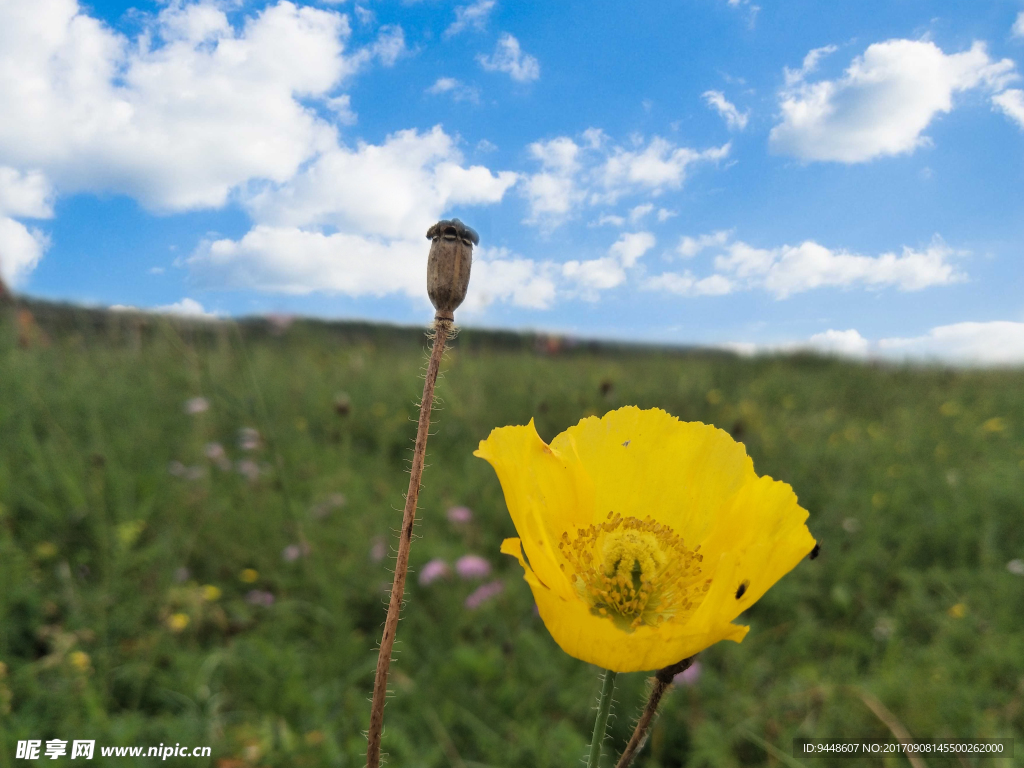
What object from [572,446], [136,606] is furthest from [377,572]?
[572,446]

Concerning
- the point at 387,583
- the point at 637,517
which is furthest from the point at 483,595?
the point at 637,517

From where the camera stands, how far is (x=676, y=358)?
588 cm

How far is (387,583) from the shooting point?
8.01 feet

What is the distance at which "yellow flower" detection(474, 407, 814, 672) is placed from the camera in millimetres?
452

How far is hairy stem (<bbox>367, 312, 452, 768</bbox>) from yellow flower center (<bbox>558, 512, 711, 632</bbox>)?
0.83 ft

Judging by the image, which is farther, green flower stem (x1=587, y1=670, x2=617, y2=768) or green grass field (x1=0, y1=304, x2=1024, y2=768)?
green grass field (x1=0, y1=304, x2=1024, y2=768)

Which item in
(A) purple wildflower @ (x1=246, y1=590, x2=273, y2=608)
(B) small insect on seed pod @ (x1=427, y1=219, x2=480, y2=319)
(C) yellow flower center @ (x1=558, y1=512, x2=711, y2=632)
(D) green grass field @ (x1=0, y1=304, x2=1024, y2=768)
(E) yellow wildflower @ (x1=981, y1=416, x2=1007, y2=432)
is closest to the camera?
(B) small insect on seed pod @ (x1=427, y1=219, x2=480, y2=319)

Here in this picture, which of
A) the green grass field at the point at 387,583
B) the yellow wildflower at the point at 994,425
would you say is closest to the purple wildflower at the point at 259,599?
the green grass field at the point at 387,583

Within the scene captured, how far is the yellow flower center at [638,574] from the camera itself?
0.55m

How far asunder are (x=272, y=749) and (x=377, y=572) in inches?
37.8

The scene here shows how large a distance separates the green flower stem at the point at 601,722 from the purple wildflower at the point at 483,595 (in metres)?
1.97

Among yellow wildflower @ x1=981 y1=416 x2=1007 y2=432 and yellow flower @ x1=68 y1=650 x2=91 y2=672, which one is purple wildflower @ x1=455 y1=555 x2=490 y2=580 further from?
yellow wildflower @ x1=981 y1=416 x2=1007 y2=432

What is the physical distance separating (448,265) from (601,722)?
10.7 inches

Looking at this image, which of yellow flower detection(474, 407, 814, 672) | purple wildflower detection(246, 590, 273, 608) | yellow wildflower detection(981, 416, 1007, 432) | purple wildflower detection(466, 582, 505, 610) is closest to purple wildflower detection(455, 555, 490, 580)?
purple wildflower detection(466, 582, 505, 610)
